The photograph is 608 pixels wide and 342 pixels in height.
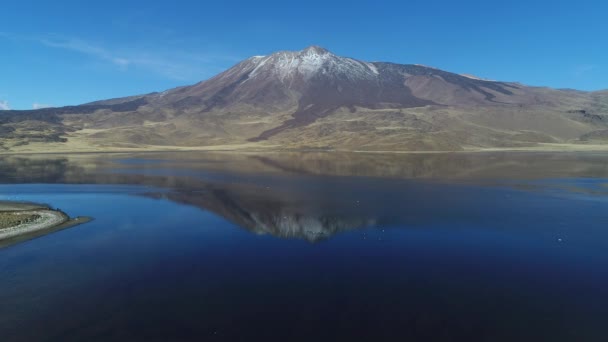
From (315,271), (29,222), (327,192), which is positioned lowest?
(315,271)

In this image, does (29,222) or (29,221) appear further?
(29,221)

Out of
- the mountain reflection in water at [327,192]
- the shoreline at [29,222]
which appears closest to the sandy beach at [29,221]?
the shoreline at [29,222]

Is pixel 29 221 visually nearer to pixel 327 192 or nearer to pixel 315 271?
pixel 315 271

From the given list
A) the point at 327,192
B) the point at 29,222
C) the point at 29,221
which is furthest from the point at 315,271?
the point at 327,192

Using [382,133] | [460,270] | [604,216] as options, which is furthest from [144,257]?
[382,133]

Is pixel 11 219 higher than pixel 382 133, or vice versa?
pixel 382 133

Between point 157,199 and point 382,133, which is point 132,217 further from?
point 382,133

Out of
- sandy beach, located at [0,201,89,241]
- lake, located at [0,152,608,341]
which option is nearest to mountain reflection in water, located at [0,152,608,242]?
lake, located at [0,152,608,341]

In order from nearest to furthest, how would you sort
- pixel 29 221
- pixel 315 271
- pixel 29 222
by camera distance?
pixel 315 271
pixel 29 222
pixel 29 221
